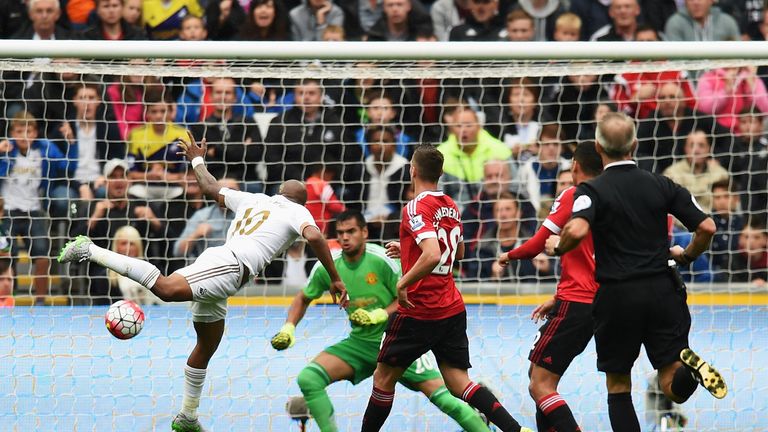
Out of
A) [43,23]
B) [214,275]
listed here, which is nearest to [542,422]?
[214,275]

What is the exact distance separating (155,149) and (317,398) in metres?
4.17

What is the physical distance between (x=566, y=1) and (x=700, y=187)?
11.8 ft

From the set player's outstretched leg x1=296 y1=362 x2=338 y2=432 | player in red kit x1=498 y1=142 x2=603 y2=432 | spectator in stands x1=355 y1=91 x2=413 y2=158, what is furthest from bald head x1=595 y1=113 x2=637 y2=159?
spectator in stands x1=355 y1=91 x2=413 y2=158

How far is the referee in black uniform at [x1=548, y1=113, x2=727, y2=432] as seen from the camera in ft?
19.0

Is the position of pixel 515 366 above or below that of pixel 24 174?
below

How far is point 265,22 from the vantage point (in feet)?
41.7

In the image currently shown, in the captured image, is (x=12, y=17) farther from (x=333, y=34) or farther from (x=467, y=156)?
(x=467, y=156)

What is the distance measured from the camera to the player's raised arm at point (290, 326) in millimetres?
7047

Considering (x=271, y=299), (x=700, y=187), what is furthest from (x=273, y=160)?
(x=700, y=187)

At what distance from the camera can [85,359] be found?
9.59m

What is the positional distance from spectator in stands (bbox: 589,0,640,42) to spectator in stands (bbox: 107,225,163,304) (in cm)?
555

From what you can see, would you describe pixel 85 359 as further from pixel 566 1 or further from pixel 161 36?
pixel 566 1

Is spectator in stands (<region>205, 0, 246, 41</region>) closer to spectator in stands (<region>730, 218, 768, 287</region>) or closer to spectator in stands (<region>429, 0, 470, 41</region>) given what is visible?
spectator in stands (<region>429, 0, 470, 41</region>)

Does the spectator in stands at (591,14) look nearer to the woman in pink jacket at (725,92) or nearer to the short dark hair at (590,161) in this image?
the woman in pink jacket at (725,92)
